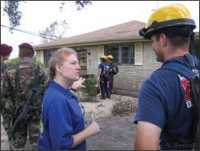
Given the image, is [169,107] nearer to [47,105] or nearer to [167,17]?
[167,17]

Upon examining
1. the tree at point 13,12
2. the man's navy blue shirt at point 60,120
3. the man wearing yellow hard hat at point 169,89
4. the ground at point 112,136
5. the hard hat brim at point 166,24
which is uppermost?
the tree at point 13,12

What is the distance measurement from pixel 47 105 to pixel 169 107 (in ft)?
3.73

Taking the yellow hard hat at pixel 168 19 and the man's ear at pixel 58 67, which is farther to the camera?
the man's ear at pixel 58 67

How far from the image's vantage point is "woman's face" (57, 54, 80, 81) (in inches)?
133

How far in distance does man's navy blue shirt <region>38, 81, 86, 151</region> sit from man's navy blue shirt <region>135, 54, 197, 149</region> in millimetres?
888

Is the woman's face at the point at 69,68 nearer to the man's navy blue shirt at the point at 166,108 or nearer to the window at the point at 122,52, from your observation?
the man's navy blue shirt at the point at 166,108

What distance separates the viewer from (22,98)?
607 centimetres

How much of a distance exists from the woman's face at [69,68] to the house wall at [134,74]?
15973mm

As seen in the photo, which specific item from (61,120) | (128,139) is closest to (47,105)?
(61,120)

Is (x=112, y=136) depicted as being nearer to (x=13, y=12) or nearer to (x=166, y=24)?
(x=13, y=12)

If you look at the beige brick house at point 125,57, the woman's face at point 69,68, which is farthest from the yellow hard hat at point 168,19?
the beige brick house at point 125,57

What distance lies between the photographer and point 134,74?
20406 millimetres

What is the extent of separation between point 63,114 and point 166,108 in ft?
3.34

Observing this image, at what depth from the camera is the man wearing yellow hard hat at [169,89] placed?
2158 millimetres
